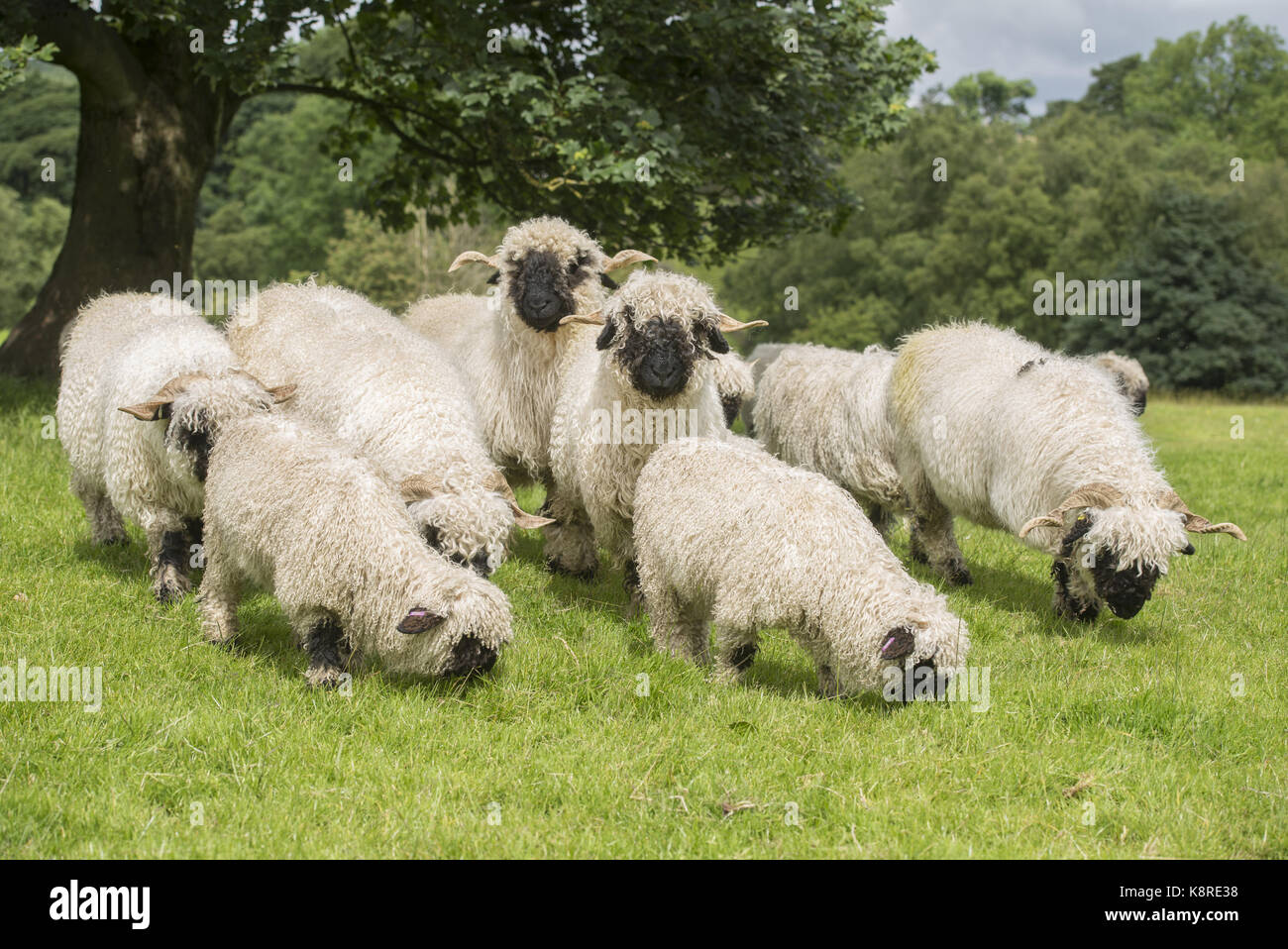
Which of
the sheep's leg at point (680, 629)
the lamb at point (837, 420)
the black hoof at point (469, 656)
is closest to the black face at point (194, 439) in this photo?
the black hoof at point (469, 656)

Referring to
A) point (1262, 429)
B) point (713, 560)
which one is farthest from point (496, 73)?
point (1262, 429)

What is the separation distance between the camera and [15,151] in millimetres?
59625

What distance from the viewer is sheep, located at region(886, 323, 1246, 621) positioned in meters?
7.11

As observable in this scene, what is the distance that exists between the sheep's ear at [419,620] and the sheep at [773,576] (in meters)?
1.39

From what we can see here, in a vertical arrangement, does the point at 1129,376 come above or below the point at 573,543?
above

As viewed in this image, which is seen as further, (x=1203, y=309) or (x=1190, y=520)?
(x=1203, y=309)

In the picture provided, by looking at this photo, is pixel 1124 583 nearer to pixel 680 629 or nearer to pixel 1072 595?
pixel 1072 595

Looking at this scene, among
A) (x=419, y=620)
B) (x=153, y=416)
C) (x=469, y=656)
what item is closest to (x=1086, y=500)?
(x=469, y=656)

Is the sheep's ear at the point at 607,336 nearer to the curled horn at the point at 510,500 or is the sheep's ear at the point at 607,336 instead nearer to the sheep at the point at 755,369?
the curled horn at the point at 510,500

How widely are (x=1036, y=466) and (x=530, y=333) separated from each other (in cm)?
386

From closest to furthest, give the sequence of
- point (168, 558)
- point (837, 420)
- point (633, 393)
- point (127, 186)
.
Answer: point (633, 393)
point (168, 558)
point (837, 420)
point (127, 186)

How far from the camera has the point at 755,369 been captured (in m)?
12.2

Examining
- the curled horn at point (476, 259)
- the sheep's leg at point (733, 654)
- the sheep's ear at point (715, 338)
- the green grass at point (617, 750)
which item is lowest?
the green grass at point (617, 750)

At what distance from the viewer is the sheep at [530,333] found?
8.61 metres
